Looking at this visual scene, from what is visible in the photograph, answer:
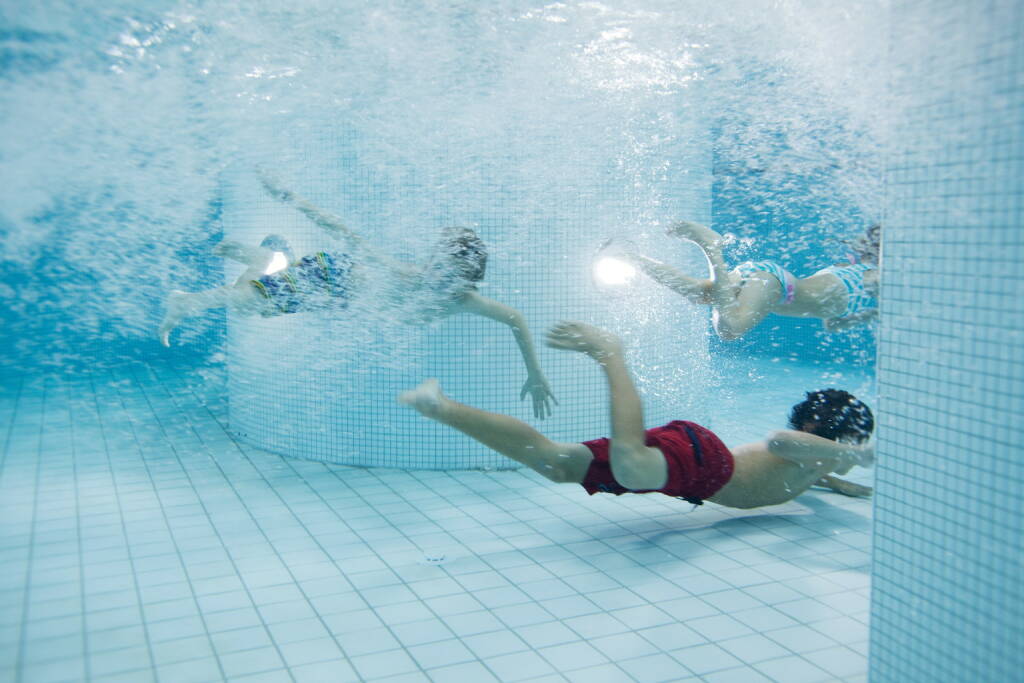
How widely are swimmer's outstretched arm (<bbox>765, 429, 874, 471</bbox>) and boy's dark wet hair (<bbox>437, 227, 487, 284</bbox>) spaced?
204 centimetres

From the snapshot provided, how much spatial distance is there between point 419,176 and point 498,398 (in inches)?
58.9

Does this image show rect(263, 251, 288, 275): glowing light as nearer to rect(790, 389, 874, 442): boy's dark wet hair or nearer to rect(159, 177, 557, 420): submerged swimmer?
rect(159, 177, 557, 420): submerged swimmer

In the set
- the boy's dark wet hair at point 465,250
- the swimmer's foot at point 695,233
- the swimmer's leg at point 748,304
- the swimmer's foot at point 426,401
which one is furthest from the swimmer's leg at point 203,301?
the swimmer's leg at point 748,304

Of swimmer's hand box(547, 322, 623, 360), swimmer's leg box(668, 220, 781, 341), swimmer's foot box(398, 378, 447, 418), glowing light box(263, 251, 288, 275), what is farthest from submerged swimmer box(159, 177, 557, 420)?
swimmer's foot box(398, 378, 447, 418)

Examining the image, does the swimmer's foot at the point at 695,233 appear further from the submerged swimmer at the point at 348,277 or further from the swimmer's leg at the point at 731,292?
the submerged swimmer at the point at 348,277

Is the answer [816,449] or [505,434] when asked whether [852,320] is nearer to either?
[816,449]

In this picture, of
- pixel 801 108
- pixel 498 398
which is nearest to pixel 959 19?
pixel 498 398

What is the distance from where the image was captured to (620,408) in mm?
3045

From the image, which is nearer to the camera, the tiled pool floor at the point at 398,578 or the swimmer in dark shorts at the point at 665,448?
the tiled pool floor at the point at 398,578

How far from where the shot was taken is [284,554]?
346 cm

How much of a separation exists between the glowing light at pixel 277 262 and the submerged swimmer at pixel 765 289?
2177 millimetres

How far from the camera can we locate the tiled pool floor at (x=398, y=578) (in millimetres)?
2529

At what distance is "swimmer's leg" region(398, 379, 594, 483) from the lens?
290 cm

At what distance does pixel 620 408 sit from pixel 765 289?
129 centimetres
